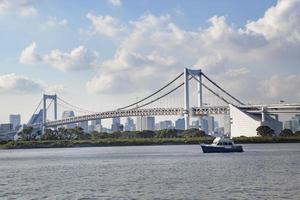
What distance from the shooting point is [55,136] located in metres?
133

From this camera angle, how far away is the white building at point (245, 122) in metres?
118

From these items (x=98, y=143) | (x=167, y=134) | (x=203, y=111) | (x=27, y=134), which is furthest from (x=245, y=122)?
(x=27, y=134)

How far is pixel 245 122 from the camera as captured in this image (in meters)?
119

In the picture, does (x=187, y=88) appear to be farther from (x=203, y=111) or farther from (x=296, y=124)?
(x=296, y=124)

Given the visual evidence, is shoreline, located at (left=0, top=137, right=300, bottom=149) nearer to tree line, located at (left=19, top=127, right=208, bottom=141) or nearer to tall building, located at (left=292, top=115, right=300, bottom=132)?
tree line, located at (left=19, top=127, right=208, bottom=141)

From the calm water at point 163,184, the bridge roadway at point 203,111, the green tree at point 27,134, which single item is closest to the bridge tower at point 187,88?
the bridge roadway at point 203,111

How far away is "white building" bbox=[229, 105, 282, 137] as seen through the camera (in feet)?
386

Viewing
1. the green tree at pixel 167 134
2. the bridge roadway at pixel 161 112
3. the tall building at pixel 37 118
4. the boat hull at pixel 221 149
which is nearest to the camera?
the boat hull at pixel 221 149

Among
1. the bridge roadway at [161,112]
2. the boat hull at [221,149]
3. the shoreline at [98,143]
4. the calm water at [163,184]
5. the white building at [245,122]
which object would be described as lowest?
the calm water at [163,184]

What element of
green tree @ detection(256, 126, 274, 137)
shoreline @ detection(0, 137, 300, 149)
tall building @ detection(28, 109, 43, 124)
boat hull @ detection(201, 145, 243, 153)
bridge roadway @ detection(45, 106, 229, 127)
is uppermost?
tall building @ detection(28, 109, 43, 124)

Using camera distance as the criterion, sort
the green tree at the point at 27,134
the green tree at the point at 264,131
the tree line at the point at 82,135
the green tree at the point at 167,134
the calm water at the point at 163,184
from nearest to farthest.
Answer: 1. the calm water at the point at 163,184
2. the green tree at the point at 264,131
3. the tree line at the point at 82,135
4. the green tree at the point at 27,134
5. the green tree at the point at 167,134

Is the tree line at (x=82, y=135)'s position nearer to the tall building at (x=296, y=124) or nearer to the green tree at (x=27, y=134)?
the green tree at (x=27, y=134)

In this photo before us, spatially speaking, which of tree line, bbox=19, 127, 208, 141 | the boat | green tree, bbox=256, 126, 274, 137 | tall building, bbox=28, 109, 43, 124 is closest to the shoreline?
tree line, bbox=19, 127, 208, 141

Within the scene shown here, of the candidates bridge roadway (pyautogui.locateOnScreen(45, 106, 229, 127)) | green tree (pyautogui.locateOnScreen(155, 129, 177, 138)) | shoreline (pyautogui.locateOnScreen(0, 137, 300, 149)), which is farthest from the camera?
green tree (pyautogui.locateOnScreen(155, 129, 177, 138))
